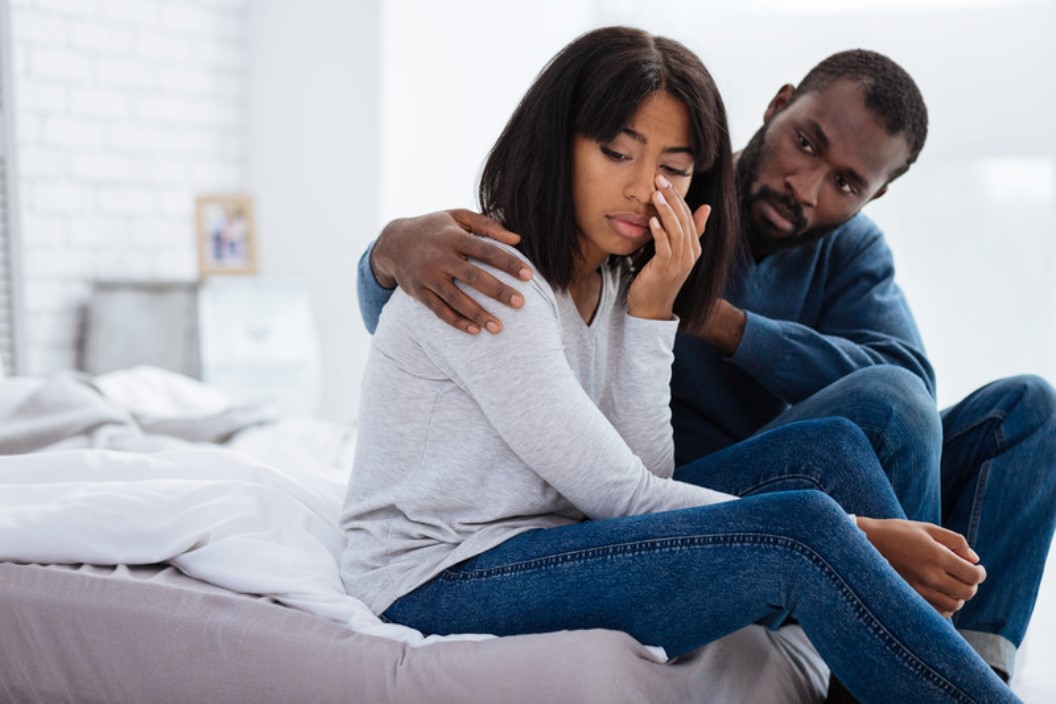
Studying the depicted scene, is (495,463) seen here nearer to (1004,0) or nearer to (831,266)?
(831,266)

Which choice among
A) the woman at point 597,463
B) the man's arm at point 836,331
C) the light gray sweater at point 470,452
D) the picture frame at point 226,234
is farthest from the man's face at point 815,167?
the picture frame at point 226,234

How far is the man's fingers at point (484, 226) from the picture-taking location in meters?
1.41

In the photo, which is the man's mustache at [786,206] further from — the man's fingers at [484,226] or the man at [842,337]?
the man's fingers at [484,226]

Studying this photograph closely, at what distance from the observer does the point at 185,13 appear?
4559 millimetres

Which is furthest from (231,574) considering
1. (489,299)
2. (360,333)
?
(360,333)

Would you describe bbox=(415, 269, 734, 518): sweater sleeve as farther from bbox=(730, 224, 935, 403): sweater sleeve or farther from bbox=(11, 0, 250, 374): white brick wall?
bbox=(11, 0, 250, 374): white brick wall

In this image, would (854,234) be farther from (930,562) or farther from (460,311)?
(460,311)

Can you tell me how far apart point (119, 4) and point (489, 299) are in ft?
11.5

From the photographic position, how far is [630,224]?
1.44 metres

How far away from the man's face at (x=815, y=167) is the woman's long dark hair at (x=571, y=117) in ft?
1.78

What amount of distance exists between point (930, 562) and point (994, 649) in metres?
0.37

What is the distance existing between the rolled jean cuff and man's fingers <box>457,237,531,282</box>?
2.64 ft

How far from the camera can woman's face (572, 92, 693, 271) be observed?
55.4 inches

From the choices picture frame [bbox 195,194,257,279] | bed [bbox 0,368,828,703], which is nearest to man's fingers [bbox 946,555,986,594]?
bed [bbox 0,368,828,703]
